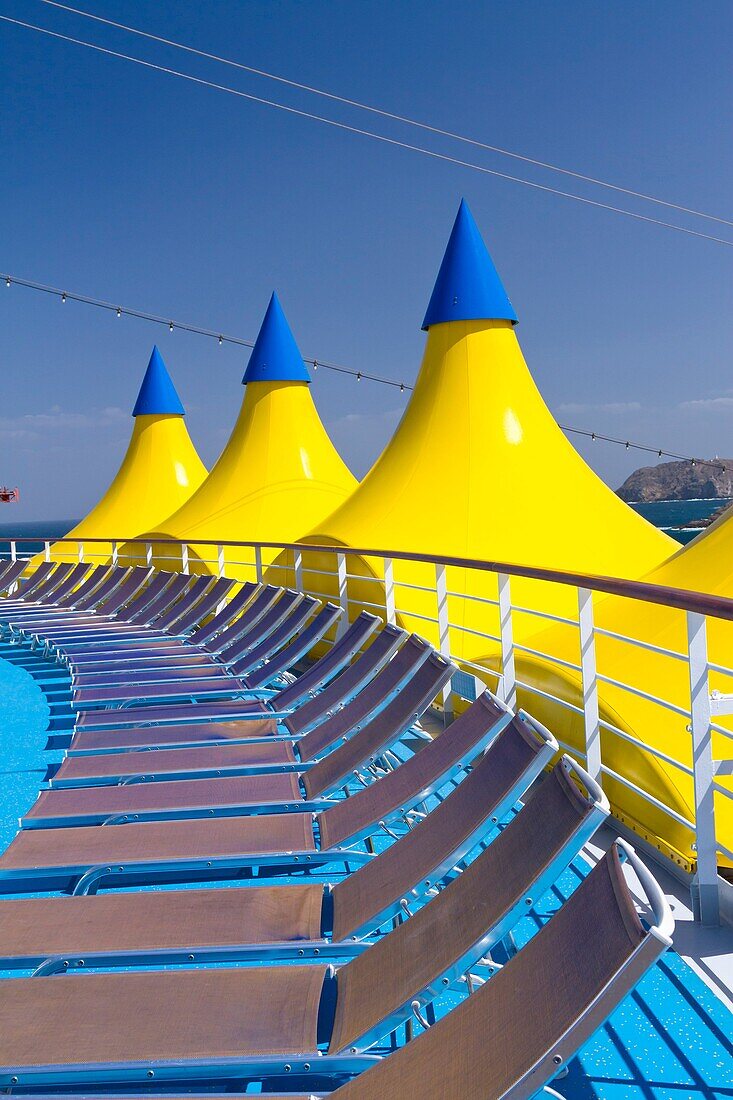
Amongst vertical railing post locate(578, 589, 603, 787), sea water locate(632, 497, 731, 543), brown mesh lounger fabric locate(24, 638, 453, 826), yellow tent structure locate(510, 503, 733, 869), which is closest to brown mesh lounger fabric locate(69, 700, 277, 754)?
brown mesh lounger fabric locate(24, 638, 453, 826)

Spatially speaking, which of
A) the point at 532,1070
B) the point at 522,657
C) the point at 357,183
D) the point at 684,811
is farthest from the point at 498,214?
the point at 532,1070

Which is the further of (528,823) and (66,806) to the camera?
(66,806)

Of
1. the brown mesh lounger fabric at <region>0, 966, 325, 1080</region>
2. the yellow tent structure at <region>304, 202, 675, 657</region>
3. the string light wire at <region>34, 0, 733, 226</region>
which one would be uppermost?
the string light wire at <region>34, 0, 733, 226</region>

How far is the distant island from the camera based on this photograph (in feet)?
41.0

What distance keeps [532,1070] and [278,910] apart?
1.13m

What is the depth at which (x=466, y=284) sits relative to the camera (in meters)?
8.90

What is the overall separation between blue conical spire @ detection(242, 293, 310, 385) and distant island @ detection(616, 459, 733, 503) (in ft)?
14.6

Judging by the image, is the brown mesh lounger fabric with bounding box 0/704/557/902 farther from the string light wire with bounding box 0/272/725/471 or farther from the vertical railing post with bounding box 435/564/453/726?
the string light wire with bounding box 0/272/725/471

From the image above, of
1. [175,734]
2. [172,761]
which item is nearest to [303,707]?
[175,734]

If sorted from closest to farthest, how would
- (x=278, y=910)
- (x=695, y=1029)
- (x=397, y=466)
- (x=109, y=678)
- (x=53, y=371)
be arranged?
1. (x=695, y=1029)
2. (x=278, y=910)
3. (x=109, y=678)
4. (x=397, y=466)
5. (x=53, y=371)

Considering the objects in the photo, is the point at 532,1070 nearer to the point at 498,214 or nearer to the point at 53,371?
the point at 498,214

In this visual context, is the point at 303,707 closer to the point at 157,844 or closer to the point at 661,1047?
the point at 157,844

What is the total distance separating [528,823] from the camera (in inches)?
70.7

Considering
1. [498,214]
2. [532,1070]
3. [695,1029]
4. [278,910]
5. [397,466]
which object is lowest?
[695,1029]
